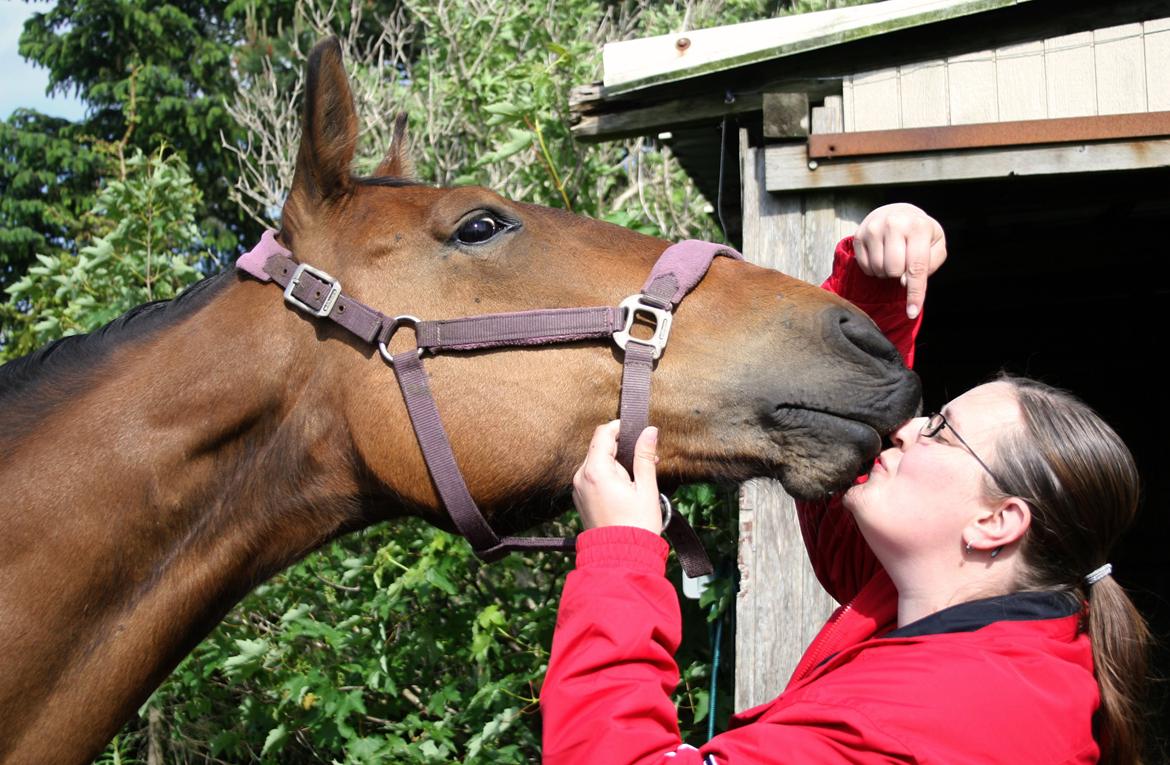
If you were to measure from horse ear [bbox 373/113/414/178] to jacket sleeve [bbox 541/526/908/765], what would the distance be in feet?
4.49

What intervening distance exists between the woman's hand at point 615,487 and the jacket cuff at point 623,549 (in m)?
0.03

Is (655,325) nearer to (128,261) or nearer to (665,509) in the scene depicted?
(665,509)

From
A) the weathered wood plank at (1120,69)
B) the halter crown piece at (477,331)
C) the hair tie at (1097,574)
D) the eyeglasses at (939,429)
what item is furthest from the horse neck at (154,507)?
the weathered wood plank at (1120,69)

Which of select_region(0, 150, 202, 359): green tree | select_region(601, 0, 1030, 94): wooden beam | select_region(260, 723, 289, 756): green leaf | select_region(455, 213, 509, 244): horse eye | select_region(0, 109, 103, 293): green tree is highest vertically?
select_region(0, 109, 103, 293): green tree

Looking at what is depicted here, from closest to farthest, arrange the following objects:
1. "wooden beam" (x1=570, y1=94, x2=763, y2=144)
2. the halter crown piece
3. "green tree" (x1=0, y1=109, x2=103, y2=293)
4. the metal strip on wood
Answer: the halter crown piece
the metal strip on wood
"wooden beam" (x1=570, y1=94, x2=763, y2=144)
"green tree" (x1=0, y1=109, x2=103, y2=293)

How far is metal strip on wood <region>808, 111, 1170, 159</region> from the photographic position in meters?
3.40

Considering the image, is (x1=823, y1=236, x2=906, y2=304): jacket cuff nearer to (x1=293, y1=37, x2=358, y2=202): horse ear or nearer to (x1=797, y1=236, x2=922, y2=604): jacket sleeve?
(x1=797, y1=236, x2=922, y2=604): jacket sleeve

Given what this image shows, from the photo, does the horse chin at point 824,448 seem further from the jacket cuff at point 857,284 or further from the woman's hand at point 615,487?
the jacket cuff at point 857,284

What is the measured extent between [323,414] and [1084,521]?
1444mm

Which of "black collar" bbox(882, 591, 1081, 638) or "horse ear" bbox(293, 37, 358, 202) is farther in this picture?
"horse ear" bbox(293, 37, 358, 202)

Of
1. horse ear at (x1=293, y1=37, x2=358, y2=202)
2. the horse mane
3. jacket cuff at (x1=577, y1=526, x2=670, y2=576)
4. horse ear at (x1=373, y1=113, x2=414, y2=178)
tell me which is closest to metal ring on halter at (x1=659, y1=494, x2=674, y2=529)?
jacket cuff at (x1=577, y1=526, x2=670, y2=576)

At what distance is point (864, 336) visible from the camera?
1.92 meters

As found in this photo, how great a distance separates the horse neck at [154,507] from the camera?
187 centimetres

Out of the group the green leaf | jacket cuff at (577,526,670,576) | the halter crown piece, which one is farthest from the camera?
the green leaf
